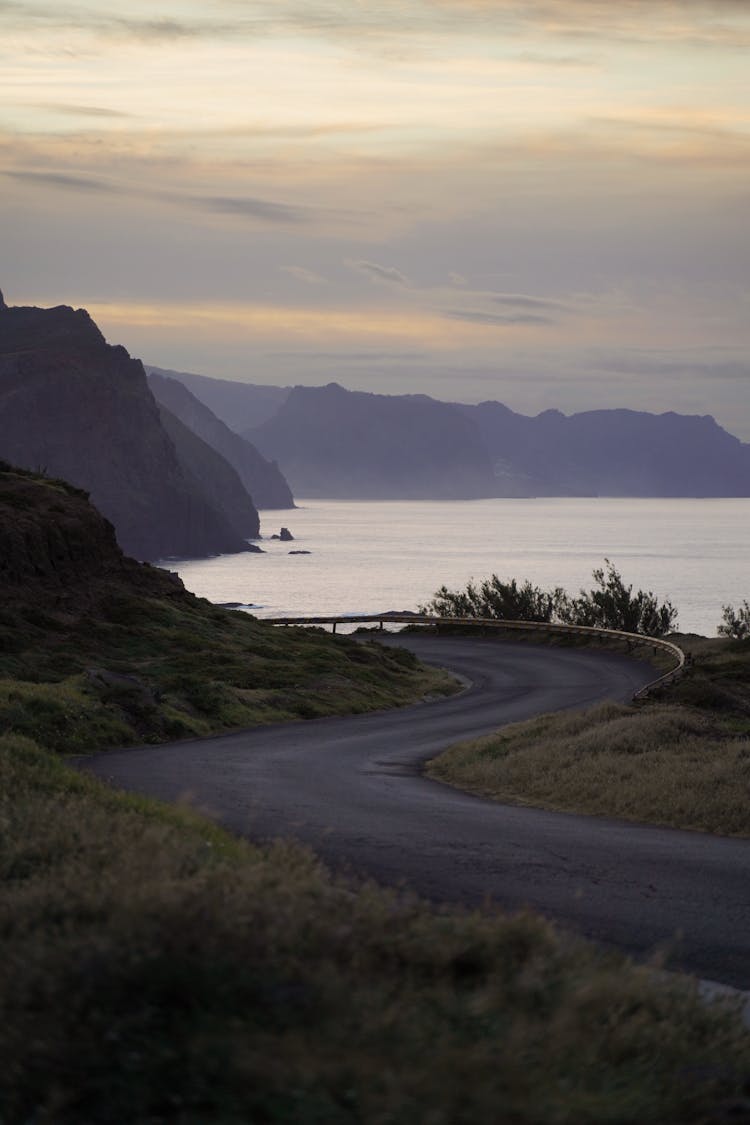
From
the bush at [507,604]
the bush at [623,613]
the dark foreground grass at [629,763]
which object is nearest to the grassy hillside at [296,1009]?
the dark foreground grass at [629,763]

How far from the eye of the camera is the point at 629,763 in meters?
20.0

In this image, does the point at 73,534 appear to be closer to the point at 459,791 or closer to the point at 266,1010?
the point at 459,791

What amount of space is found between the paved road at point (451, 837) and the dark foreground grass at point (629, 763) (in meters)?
0.78

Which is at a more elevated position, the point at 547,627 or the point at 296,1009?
the point at 547,627

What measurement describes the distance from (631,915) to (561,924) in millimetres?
787

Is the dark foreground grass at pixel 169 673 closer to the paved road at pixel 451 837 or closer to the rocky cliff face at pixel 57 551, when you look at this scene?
the rocky cliff face at pixel 57 551

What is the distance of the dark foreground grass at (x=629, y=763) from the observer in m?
17.3

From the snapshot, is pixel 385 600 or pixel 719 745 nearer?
pixel 719 745

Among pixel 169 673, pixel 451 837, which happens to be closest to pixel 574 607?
pixel 169 673

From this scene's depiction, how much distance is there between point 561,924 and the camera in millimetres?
10664

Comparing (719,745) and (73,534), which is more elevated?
(73,534)

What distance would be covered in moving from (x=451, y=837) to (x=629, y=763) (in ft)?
18.9

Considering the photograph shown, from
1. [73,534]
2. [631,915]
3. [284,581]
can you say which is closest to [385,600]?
[284,581]

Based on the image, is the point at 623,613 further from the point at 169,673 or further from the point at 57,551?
the point at 169,673
